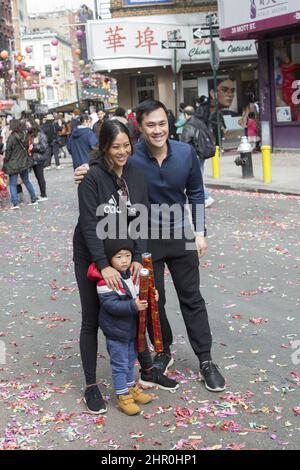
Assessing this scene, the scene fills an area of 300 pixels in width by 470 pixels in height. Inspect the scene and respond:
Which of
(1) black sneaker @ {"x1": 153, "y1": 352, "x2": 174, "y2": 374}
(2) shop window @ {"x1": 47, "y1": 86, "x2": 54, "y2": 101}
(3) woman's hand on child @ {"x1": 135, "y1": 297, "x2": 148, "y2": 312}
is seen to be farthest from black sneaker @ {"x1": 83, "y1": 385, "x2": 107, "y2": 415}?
(2) shop window @ {"x1": 47, "y1": 86, "x2": 54, "y2": 101}

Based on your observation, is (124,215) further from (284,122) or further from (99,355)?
(284,122)

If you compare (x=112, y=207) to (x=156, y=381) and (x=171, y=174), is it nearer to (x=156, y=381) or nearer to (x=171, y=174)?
(x=171, y=174)

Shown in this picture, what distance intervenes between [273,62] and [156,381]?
53.3ft

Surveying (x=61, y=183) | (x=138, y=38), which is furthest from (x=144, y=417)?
(x=138, y=38)

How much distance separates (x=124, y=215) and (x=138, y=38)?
21.4 m

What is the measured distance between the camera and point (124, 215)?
367 centimetres

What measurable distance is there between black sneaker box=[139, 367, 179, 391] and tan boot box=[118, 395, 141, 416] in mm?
358

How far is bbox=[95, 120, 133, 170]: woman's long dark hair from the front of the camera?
3.62 m

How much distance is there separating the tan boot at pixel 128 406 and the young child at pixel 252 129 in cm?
1596

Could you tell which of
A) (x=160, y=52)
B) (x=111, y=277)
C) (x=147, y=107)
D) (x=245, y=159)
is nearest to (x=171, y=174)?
(x=147, y=107)

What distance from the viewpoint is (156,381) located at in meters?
4.17

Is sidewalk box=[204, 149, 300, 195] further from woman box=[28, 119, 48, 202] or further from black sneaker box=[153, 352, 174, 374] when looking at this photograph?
black sneaker box=[153, 352, 174, 374]

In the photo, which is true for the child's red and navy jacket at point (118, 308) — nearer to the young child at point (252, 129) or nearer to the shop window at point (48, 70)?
the young child at point (252, 129)
